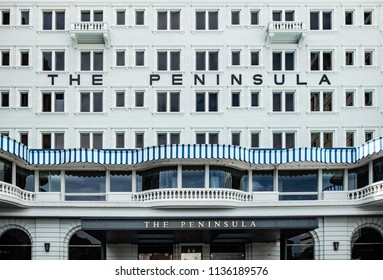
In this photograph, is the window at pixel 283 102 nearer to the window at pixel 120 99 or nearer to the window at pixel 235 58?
the window at pixel 235 58

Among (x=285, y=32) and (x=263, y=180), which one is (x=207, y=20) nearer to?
(x=285, y=32)

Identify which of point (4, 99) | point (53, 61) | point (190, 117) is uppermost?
point (53, 61)

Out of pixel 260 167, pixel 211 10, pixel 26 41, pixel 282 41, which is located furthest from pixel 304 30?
pixel 26 41

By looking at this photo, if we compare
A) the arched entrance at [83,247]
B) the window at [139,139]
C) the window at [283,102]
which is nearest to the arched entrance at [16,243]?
the arched entrance at [83,247]

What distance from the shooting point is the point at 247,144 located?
37156 mm

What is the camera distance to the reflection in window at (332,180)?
1431 inches

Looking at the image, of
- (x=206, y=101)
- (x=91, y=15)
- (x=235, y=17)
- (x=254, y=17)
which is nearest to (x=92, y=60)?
(x=91, y=15)

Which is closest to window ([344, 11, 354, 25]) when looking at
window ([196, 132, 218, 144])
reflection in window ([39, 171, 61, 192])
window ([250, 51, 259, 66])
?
window ([250, 51, 259, 66])

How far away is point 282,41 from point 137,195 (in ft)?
44.2

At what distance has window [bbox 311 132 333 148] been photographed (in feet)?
123

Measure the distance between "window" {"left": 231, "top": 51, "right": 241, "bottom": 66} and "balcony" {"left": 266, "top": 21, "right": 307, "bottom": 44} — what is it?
6.64 ft

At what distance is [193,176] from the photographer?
115ft

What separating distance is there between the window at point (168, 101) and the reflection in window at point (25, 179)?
29.0 feet

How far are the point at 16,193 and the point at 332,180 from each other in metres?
18.7
